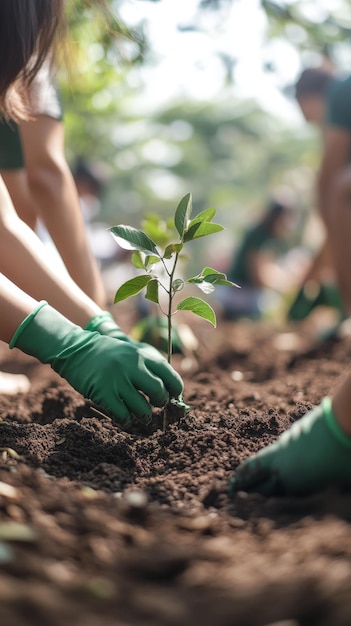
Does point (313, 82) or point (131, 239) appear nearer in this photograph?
point (131, 239)

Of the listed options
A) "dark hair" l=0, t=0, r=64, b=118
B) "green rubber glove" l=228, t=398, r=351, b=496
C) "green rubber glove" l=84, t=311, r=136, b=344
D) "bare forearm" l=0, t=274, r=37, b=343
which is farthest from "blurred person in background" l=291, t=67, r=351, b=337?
"green rubber glove" l=228, t=398, r=351, b=496

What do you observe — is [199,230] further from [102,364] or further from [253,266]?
[253,266]

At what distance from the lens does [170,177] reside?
29.4 meters

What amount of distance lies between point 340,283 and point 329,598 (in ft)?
11.5

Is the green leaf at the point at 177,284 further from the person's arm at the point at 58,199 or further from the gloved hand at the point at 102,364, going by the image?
the person's arm at the point at 58,199

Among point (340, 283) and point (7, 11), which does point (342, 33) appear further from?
point (7, 11)

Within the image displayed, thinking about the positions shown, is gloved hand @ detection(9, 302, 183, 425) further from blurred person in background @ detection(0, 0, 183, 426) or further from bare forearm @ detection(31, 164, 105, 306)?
bare forearm @ detection(31, 164, 105, 306)

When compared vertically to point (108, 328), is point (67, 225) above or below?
above

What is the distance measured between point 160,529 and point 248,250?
230 inches

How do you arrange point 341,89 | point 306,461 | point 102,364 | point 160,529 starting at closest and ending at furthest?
point 160,529
point 306,461
point 102,364
point 341,89

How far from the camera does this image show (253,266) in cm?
704

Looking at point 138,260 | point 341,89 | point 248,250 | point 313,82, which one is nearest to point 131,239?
point 138,260

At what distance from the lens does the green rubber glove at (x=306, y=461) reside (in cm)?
124

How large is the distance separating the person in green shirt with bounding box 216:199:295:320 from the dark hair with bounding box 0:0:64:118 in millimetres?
4727
